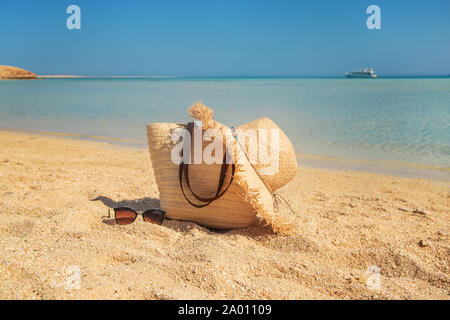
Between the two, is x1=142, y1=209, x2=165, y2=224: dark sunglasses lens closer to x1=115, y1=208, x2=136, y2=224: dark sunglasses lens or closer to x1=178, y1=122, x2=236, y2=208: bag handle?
x1=115, y1=208, x2=136, y2=224: dark sunglasses lens

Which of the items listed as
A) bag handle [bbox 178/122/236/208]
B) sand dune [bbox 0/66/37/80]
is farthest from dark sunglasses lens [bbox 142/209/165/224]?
sand dune [bbox 0/66/37/80]

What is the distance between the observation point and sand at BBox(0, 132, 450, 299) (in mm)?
1993

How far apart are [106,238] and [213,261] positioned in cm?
85

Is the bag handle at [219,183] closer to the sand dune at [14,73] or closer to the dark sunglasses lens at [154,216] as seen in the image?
the dark sunglasses lens at [154,216]

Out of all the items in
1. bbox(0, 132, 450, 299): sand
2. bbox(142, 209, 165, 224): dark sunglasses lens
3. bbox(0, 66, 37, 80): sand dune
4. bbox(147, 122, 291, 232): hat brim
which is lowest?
bbox(0, 132, 450, 299): sand

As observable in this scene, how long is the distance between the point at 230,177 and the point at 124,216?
96cm

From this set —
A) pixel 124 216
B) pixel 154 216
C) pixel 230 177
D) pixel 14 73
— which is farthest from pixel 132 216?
pixel 14 73

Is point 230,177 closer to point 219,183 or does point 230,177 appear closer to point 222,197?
point 219,183

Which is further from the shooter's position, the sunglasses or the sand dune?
the sand dune

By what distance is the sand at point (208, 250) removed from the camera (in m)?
1.99

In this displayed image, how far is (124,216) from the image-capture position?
118 inches

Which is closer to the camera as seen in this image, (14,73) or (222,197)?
(222,197)

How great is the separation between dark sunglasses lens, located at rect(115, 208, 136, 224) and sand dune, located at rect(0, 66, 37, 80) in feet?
209

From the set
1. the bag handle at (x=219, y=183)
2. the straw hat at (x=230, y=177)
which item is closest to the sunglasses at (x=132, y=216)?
the straw hat at (x=230, y=177)
